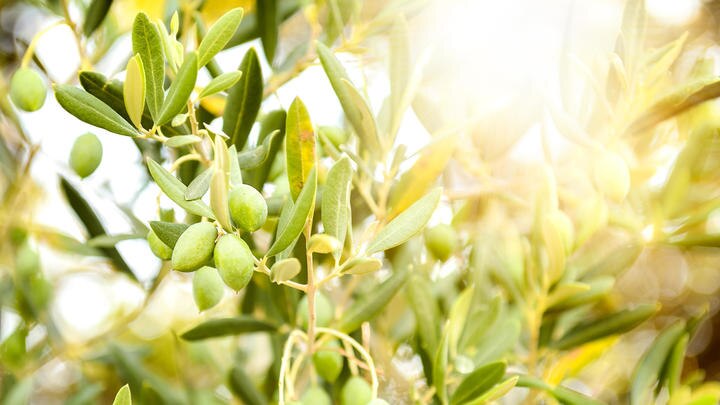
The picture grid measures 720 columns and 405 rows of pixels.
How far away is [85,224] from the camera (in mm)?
1094

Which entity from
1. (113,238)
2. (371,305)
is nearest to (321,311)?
(371,305)

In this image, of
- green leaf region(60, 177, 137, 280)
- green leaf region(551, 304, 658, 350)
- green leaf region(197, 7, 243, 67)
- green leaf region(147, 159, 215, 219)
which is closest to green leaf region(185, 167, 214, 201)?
green leaf region(147, 159, 215, 219)

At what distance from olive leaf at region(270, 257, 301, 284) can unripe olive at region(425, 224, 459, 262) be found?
0.42 meters

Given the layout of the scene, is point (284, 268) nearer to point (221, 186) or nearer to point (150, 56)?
point (221, 186)

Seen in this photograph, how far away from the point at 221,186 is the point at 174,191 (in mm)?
83

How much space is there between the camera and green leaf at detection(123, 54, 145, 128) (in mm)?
640

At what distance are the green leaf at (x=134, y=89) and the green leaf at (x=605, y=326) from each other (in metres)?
0.71

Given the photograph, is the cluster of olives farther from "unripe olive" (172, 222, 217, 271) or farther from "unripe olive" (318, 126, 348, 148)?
"unripe olive" (318, 126, 348, 148)

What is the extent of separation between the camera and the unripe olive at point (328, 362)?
0.86 meters

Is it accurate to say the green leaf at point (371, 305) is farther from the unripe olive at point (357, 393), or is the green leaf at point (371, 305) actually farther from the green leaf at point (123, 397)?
the green leaf at point (123, 397)

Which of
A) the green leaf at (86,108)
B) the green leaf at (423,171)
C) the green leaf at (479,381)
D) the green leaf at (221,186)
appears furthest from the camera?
the green leaf at (423,171)

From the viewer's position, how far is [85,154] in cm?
90

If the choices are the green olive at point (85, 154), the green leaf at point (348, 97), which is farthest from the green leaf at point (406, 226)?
the green olive at point (85, 154)

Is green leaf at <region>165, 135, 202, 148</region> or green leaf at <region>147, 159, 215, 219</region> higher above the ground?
green leaf at <region>165, 135, 202, 148</region>
